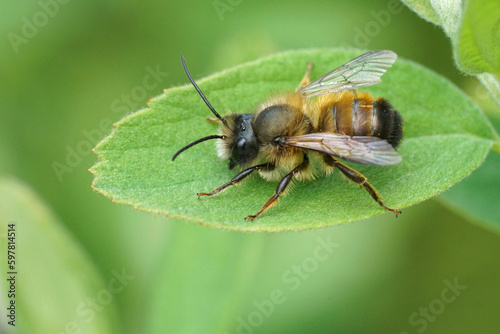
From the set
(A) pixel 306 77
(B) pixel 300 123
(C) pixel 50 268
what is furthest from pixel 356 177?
(C) pixel 50 268

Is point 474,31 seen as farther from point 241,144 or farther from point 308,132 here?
point 241,144

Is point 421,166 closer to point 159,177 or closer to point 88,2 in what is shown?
point 159,177

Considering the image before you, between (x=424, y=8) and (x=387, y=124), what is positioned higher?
(x=424, y=8)

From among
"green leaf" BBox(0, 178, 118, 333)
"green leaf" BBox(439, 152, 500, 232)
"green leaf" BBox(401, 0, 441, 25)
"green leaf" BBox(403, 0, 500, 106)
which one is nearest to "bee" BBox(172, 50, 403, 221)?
"green leaf" BBox(401, 0, 441, 25)

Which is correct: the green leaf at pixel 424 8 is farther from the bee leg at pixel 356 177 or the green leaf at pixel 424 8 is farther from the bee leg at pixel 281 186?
the bee leg at pixel 281 186

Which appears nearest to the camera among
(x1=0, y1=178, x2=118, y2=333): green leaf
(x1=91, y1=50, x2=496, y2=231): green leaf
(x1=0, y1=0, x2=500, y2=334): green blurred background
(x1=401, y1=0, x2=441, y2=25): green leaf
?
(x1=91, y1=50, x2=496, y2=231): green leaf

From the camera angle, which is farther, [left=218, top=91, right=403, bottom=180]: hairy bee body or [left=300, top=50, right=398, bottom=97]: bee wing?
[left=300, top=50, right=398, bottom=97]: bee wing

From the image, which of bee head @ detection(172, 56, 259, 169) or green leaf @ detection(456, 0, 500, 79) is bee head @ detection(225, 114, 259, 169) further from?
green leaf @ detection(456, 0, 500, 79)

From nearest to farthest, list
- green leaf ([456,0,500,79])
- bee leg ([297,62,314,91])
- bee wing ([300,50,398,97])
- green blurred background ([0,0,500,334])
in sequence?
green leaf ([456,0,500,79]), bee wing ([300,50,398,97]), bee leg ([297,62,314,91]), green blurred background ([0,0,500,334])
